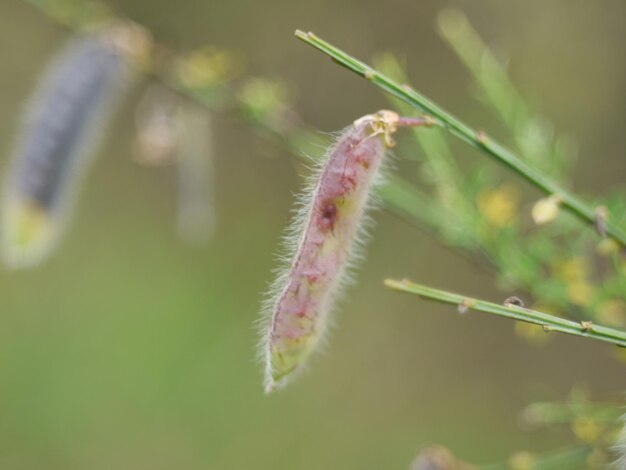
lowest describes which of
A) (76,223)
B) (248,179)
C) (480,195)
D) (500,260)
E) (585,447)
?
(585,447)

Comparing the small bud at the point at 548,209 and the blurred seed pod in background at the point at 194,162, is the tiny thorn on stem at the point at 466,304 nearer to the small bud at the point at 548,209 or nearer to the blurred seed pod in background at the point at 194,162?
the small bud at the point at 548,209

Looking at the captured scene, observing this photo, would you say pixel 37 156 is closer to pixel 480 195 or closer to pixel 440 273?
pixel 480 195

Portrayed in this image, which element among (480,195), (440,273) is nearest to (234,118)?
(480,195)

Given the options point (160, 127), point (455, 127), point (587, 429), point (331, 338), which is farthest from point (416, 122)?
point (331, 338)

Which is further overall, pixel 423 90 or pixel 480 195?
pixel 423 90

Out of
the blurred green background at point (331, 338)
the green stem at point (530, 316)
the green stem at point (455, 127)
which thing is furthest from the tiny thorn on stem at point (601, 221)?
the blurred green background at point (331, 338)

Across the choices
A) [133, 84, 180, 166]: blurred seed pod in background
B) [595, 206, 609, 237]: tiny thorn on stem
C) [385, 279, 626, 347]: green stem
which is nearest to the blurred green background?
[133, 84, 180, 166]: blurred seed pod in background

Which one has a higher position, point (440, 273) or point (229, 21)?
point (229, 21)

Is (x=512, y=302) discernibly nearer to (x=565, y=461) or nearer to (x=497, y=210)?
(x=565, y=461)
